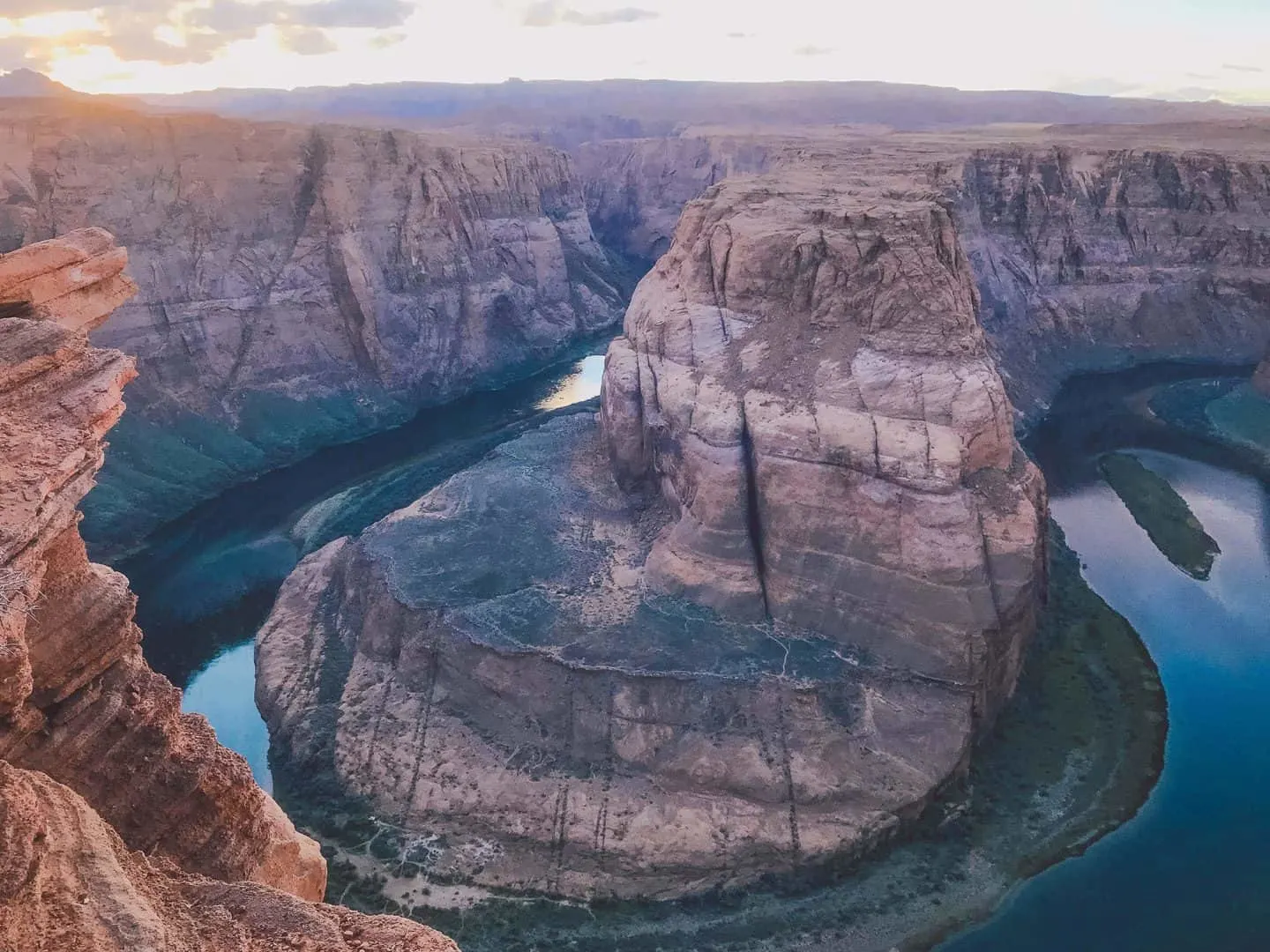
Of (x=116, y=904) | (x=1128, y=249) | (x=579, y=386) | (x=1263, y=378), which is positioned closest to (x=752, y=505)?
(x=116, y=904)

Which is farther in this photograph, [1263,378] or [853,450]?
[1263,378]

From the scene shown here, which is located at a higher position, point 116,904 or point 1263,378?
point 116,904

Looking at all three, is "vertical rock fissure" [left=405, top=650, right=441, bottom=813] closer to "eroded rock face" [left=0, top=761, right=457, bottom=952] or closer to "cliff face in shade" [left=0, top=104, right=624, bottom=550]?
"eroded rock face" [left=0, top=761, right=457, bottom=952]

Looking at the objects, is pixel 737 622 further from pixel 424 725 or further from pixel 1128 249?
pixel 1128 249

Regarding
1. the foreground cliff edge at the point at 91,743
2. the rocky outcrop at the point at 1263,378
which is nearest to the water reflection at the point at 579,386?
the rocky outcrop at the point at 1263,378

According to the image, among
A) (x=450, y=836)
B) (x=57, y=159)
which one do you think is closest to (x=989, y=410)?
(x=450, y=836)

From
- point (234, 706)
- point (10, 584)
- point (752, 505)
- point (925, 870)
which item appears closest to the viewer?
point (10, 584)

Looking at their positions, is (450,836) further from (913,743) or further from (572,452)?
(572,452)
